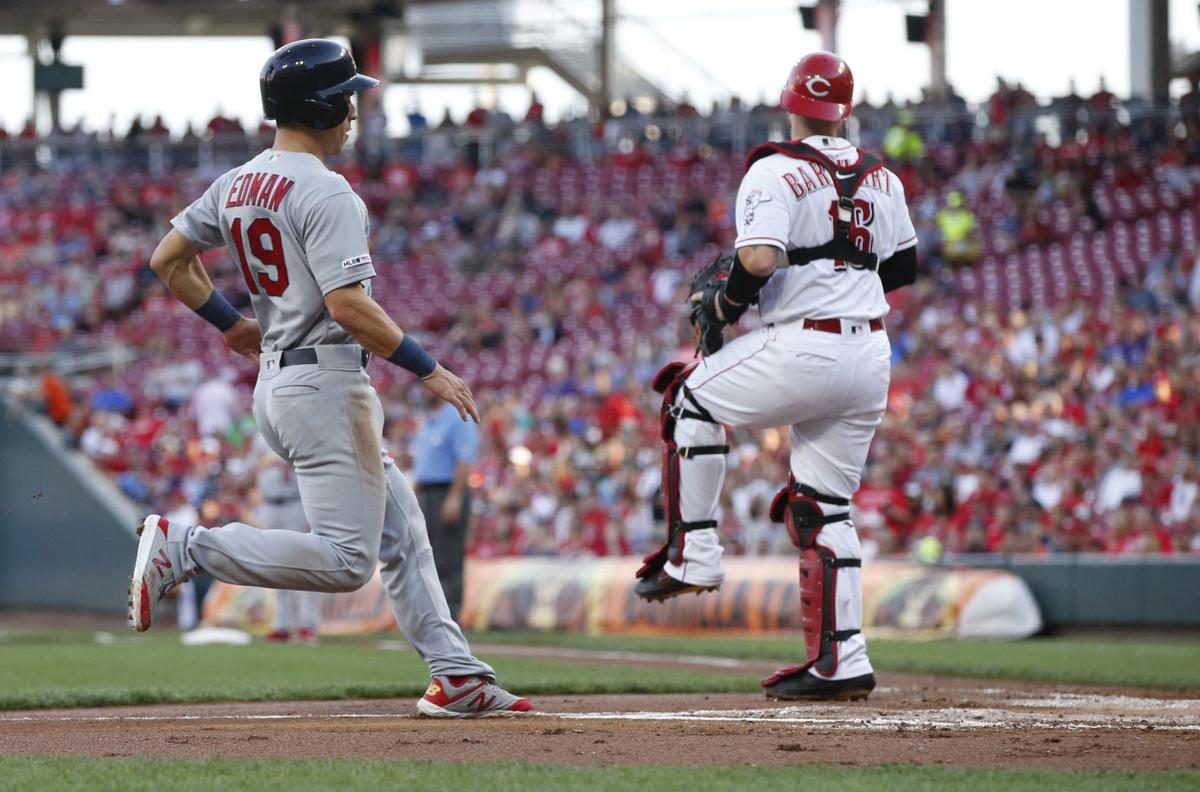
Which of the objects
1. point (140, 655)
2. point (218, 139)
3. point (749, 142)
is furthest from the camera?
point (218, 139)

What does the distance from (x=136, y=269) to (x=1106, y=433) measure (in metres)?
17.6

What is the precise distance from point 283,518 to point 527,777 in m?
8.47

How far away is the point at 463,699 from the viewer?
5.11 metres

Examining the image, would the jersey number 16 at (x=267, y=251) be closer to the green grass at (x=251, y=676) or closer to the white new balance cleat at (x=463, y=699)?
the white new balance cleat at (x=463, y=699)

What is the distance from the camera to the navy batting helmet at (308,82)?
4871mm

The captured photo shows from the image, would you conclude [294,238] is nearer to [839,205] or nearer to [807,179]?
[807,179]

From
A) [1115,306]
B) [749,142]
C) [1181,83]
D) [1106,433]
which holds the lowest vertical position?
[1106,433]

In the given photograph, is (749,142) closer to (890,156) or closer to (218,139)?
(890,156)

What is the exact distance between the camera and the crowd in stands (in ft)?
48.6

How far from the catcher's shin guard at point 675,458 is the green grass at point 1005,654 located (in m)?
2.49

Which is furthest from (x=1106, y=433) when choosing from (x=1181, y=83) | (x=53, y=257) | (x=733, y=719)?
(x=1181, y=83)

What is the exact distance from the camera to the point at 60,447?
20.1m

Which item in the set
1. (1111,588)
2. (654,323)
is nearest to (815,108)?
(1111,588)

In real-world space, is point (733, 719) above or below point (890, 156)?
below
